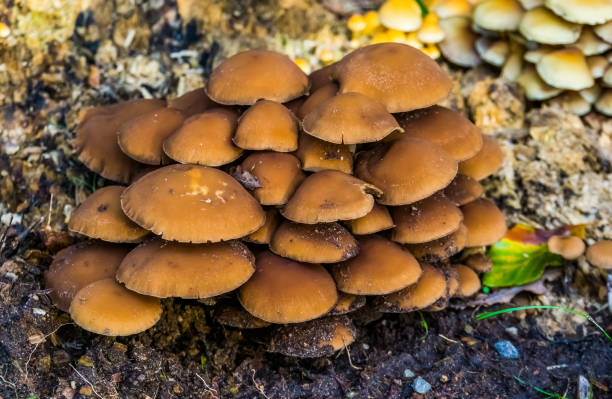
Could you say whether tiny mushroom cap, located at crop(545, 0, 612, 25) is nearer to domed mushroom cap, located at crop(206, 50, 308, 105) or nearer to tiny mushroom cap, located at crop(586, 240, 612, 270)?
tiny mushroom cap, located at crop(586, 240, 612, 270)

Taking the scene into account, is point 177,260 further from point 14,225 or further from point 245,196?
point 14,225

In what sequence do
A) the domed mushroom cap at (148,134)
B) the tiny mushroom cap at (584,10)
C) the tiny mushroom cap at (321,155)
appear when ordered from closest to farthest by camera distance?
1. the tiny mushroom cap at (321,155)
2. the domed mushroom cap at (148,134)
3. the tiny mushroom cap at (584,10)

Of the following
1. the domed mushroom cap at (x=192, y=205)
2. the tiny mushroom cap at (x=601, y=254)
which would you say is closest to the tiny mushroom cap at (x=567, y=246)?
the tiny mushroom cap at (x=601, y=254)

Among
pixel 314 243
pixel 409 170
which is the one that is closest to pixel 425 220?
pixel 409 170

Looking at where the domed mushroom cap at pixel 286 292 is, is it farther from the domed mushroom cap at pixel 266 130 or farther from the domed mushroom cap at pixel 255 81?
the domed mushroom cap at pixel 255 81

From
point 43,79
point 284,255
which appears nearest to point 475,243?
point 284,255

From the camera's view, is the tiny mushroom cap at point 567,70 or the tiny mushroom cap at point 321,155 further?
the tiny mushroom cap at point 567,70
